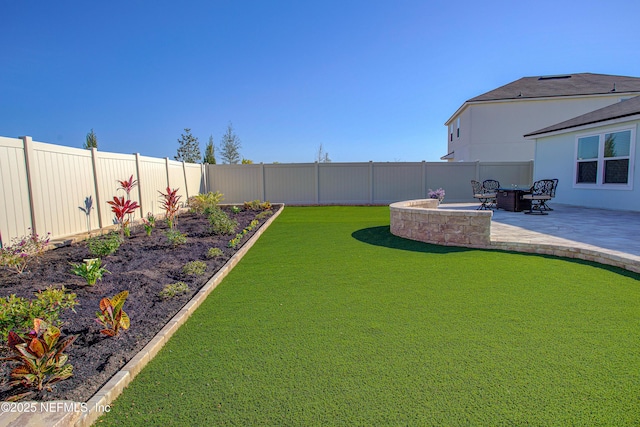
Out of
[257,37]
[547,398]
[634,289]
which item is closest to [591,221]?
[634,289]

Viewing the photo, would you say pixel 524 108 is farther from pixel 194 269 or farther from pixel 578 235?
pixel 194 269

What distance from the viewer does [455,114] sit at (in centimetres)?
2064

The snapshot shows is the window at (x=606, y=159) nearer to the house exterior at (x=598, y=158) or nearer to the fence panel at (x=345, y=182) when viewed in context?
the house exterior at (x=598, y=158)

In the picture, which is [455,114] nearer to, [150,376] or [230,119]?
[230,119]

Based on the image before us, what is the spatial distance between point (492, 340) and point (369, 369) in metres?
1.08

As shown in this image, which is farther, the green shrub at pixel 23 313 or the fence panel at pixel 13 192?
the fence panel at pixel 13 192

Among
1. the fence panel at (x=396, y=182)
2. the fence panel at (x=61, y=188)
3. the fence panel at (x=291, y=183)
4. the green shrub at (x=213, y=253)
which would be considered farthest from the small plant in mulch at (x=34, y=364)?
the fence panel at (x=396, y=182)

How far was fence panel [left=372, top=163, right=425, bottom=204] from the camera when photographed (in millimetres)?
14070

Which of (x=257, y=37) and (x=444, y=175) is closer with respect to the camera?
(x=257, y=37)

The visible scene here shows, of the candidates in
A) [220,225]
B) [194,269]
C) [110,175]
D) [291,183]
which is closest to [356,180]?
[291,183]

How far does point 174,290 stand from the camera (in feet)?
11.7

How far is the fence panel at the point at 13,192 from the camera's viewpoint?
4.65 m

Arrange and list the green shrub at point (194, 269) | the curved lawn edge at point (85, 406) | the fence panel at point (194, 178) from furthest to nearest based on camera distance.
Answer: the fence panel at point (194, 178) → the green shrub at point (194, 269) → the curved lawn edge at point (85, 406)

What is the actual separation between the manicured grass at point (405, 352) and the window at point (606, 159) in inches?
270
